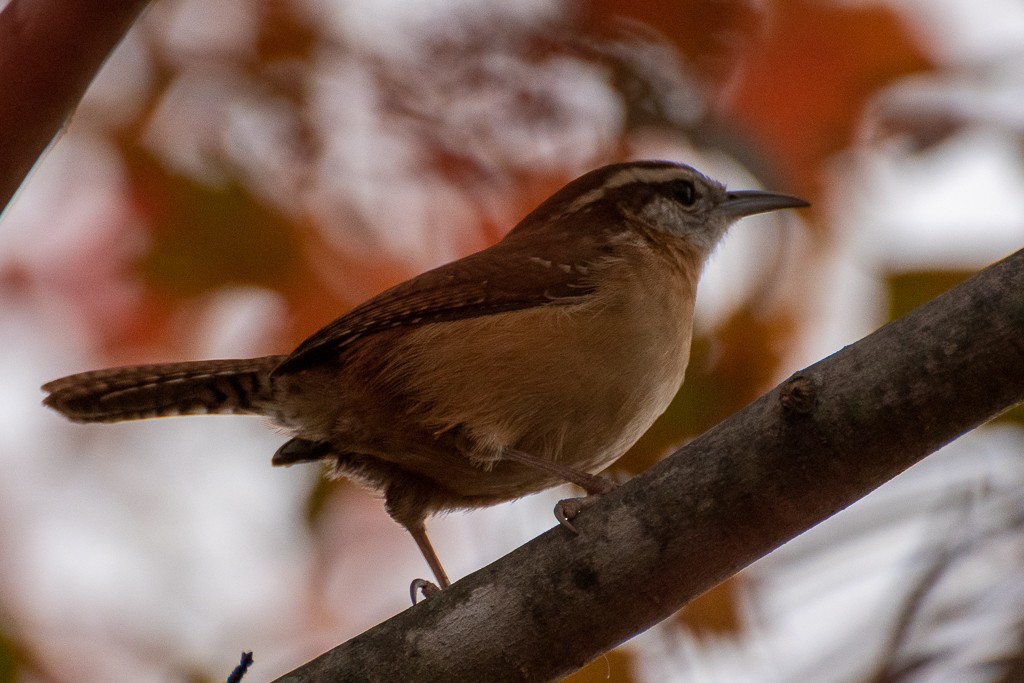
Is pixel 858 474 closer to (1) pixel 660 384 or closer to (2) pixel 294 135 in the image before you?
(1) pixel 660 384

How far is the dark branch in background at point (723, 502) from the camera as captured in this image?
7.41 feet

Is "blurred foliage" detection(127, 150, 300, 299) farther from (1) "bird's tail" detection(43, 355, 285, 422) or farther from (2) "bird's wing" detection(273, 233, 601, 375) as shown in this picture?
(2) "bird's wing" detection(273, 233, 601, 375)

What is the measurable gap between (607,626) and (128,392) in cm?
209

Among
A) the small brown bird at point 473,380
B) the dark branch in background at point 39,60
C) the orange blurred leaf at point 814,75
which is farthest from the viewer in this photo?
the orange blurred leaf at point 814,75

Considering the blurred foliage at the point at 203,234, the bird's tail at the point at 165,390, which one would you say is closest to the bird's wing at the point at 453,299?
the bird's tail at the point at 165,390

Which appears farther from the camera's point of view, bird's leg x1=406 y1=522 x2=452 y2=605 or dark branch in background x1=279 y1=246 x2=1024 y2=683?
bird's leg x1=406 y1=522 x2=452 y2=605

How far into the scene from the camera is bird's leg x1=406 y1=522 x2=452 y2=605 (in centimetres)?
390

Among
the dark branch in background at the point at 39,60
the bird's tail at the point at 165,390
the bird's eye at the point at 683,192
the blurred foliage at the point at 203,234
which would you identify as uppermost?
the blurred foliage at the point at 203,234

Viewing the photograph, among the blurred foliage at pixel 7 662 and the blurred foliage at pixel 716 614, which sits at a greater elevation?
the blurred foliage at pixel 7 662

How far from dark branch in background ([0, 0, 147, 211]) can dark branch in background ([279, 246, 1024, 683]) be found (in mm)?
1326

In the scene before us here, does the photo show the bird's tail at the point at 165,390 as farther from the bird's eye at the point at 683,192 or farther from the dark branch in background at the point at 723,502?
the bird's eye at the point at 683,192

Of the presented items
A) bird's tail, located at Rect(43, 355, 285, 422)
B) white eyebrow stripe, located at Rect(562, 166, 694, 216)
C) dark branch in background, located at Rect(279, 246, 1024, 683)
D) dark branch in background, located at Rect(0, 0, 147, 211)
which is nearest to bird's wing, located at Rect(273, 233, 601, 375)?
bird's tail, located at Rect(43, 355, 285, 422)

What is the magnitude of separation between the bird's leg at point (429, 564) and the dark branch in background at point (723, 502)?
3.97 feet

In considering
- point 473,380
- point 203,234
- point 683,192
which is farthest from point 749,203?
point 203,234
